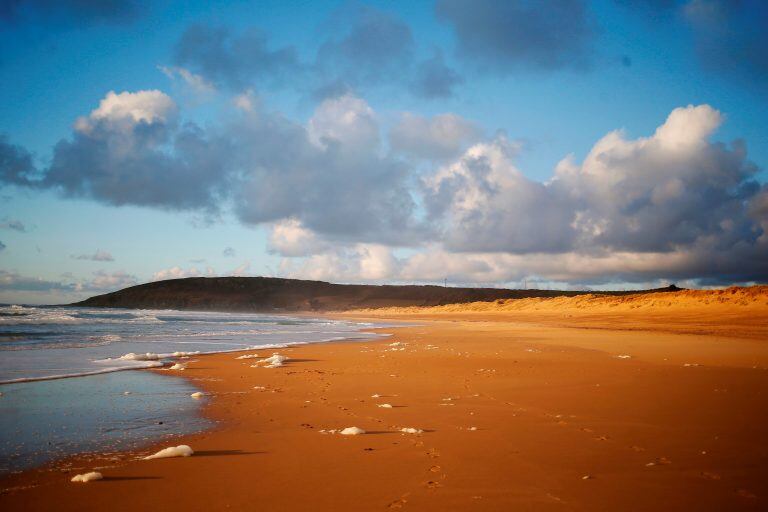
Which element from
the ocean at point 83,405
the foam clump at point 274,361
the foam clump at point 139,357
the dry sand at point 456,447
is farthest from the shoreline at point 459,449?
the foam clump at point 139,357

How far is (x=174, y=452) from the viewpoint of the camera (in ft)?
15.7

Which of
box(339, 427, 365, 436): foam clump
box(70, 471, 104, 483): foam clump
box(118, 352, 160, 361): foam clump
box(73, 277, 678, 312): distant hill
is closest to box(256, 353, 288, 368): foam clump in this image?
box(118, 352, 160, 361): foam clump

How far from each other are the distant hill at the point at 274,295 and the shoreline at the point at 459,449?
9808 cm

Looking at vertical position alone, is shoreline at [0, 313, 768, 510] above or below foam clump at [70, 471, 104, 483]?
below

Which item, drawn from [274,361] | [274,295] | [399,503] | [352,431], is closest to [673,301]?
[274,361]

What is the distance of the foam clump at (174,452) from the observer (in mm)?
4691

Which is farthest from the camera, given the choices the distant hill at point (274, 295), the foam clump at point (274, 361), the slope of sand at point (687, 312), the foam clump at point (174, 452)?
the distant hill at point (274, 295)

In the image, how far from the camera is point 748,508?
137 inches

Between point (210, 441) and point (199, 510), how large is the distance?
77.0 inches

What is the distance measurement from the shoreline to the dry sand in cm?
2

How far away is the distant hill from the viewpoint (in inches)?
4508

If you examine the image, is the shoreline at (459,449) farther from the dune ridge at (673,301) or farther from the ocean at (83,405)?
the dune ridge at (673,301)

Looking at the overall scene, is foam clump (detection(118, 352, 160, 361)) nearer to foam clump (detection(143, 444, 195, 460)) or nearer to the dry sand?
the dry sand

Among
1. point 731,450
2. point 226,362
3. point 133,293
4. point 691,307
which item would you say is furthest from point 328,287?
point 731,450
